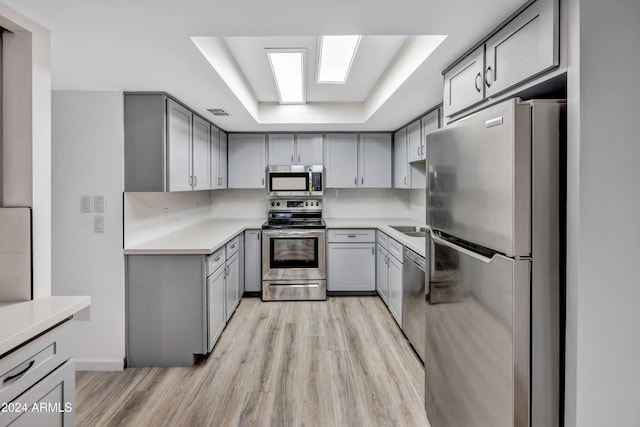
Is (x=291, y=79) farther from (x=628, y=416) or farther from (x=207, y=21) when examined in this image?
(x=628, y=416)

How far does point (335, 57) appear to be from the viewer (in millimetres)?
2555

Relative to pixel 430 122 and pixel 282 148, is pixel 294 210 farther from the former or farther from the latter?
pixel 430 122

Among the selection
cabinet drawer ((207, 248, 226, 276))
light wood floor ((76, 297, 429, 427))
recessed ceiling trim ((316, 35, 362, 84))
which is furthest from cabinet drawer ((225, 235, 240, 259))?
recessed ceiling trim ((316, 35, 362, 84))

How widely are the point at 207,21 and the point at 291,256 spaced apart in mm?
2985

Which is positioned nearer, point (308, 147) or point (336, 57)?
point (336, 57)

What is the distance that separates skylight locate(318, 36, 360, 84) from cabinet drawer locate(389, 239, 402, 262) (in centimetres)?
163

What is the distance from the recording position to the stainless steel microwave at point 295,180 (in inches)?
176

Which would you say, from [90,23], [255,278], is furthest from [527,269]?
[255,278]

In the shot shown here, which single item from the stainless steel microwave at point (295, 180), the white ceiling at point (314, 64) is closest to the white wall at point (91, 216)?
the white ceiling at point (314, 64)

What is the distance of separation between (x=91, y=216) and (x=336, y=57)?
2204mm

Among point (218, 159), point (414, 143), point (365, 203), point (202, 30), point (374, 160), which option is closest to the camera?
point (202, 30)

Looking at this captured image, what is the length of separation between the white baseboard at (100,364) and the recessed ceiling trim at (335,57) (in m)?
2.77

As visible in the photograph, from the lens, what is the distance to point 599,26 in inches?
43.1

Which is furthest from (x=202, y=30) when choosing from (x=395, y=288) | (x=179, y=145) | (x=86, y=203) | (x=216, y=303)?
(x=395, y=288)
